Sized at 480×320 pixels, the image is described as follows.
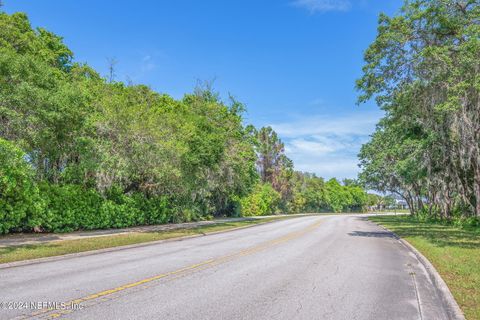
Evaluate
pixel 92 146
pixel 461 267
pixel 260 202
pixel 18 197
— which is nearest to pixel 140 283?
pixel 461 267

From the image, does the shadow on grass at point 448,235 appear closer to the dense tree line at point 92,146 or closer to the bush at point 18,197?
the dense tree line at point 92,146

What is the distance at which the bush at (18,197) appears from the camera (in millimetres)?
13688

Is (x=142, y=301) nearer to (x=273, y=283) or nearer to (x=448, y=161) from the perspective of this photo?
(x=273, y=283)

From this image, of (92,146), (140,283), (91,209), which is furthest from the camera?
(91,209)

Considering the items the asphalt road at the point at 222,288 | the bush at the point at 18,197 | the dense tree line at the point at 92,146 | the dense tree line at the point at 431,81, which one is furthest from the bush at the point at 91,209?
the dense tree line at the point at 431,81

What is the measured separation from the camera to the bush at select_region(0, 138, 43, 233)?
1369 cm

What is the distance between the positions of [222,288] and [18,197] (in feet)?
43.4

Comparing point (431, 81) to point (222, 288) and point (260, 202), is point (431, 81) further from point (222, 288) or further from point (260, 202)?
point (260, 202)

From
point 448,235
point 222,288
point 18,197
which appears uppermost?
point 18,197

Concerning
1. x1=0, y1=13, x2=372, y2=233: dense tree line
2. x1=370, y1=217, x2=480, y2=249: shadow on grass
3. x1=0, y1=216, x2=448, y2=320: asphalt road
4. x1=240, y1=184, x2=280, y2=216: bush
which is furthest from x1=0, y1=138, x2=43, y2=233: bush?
x1=240, y1=184, x2=280, y2=216: bush

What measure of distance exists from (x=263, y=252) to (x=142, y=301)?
729 cm

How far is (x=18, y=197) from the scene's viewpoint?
1639cm

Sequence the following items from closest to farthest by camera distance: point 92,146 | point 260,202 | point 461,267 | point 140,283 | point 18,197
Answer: point 140,283 → point 461,267 → point 18,197 → point 92,146 → point 260,202

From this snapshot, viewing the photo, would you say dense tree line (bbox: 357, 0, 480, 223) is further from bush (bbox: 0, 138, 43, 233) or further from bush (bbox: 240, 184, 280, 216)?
bush (bbox: 240, 184, 280, 216)
